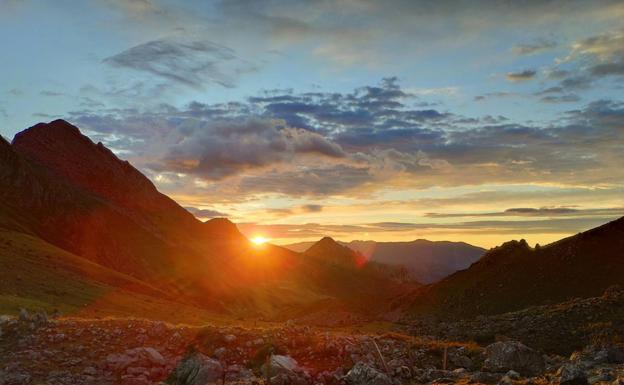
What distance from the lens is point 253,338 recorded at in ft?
92.8

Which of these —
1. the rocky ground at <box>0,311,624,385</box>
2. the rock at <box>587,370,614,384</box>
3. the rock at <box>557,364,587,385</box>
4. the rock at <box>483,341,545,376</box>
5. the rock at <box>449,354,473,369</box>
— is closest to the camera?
the rock at <box>557,364,587,385</box>

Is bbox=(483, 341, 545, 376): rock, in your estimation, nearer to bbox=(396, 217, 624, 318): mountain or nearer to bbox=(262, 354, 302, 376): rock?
bbox=(262, 354, 302, 376): rock

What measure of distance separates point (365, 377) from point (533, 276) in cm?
6761

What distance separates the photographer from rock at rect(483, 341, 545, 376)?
83.8 feet

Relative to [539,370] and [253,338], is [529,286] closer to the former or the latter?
[539,370]

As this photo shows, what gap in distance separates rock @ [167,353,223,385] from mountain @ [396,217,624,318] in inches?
2380

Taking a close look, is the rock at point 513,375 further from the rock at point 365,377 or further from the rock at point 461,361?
the rock at point 365,377

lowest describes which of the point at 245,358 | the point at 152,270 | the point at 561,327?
the point at 152,270

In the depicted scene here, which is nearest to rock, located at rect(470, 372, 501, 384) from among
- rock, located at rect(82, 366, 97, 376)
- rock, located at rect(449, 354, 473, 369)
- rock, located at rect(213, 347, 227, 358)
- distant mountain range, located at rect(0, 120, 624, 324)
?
rock, located at rect(449, 354, 473, 369)

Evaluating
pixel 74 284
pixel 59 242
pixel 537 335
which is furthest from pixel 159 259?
pixel 537 335

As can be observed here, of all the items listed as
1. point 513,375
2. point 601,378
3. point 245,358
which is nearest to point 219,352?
point 245,358

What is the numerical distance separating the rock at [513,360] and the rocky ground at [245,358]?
0.05 metres

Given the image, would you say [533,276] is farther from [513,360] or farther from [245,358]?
[245,358]

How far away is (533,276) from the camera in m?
80.4
